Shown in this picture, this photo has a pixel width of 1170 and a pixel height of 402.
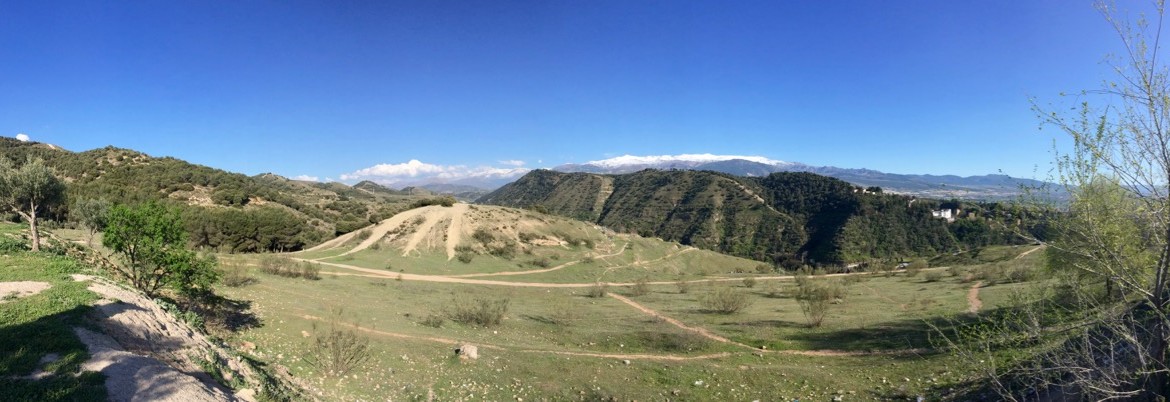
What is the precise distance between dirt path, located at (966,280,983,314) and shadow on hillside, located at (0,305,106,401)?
3709cm

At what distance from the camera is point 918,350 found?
69.6ft

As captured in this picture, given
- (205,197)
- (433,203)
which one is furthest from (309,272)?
(205,197)

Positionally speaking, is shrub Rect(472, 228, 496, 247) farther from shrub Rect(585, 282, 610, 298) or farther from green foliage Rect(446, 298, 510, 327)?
green foliage Rect(446, 298, 510, 327)

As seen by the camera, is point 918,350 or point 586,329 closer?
point 918,350

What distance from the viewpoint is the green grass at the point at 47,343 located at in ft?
24.3

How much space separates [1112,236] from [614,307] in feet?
107

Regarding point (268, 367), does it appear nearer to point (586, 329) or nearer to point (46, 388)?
point (46, 388)

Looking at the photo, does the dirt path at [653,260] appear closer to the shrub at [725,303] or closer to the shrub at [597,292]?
the shrub at [597,292]

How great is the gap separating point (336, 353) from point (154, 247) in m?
8.22

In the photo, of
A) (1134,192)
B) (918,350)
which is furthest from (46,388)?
(918,350)

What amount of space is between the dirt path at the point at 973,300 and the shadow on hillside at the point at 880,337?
12.3ft

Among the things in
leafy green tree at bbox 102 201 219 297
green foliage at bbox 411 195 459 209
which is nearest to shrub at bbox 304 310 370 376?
leafy green tree at bbox 102 201 219 297

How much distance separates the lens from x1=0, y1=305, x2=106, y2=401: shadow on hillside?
727 cm

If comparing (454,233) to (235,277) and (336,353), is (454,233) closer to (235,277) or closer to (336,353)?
(235,277)
